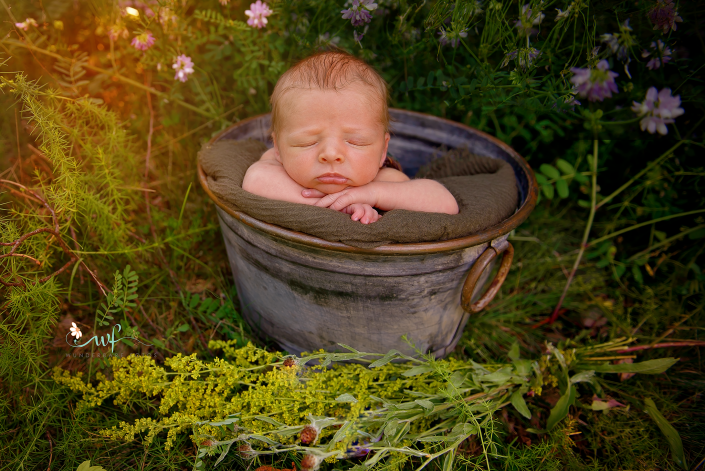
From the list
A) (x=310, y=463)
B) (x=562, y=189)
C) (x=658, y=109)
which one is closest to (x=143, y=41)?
(x=310, y=463)

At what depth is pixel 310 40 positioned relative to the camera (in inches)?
82.8

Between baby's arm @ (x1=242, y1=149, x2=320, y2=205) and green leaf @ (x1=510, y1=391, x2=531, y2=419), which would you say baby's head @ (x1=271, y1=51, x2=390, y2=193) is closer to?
baby's arm @ (x1=242, y1=149, x2=320, y2=205)

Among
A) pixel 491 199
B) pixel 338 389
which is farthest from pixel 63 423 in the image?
pixel 491 199

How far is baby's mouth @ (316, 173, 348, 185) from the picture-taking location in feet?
5.25

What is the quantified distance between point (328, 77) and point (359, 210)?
0.49 metres

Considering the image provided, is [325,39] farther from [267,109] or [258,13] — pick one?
[267,109]

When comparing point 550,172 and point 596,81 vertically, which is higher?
point 596,81

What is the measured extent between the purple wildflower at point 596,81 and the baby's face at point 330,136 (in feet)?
3.25

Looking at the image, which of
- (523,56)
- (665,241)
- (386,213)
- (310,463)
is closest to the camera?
(310,463)

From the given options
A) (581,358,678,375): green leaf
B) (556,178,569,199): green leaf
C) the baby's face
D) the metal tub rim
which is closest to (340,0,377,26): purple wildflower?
the baby's face

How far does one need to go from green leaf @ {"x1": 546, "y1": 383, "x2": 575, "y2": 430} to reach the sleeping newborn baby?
2.56ft

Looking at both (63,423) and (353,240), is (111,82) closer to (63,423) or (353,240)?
(63,423)

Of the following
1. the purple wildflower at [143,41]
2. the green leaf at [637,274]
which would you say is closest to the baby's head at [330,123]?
the purple wildflower at [143,41]

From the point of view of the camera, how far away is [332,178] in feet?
5.25
